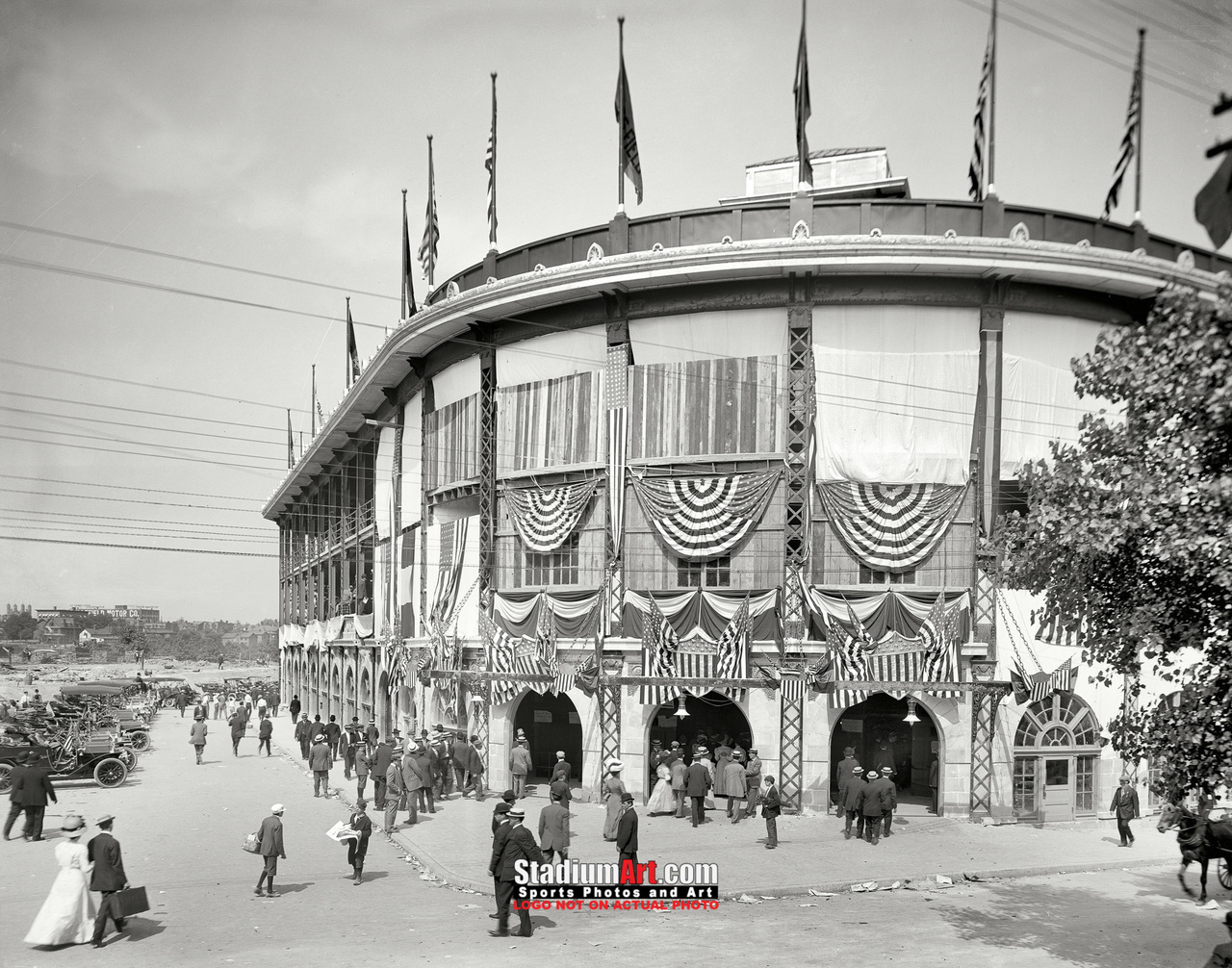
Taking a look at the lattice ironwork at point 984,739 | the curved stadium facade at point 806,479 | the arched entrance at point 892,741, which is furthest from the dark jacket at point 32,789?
the lattice ironwork at point 984,739

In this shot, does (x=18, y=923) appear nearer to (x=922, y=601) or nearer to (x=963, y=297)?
(x=922, y=601)

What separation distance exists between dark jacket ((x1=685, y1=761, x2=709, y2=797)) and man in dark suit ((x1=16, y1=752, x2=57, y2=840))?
12950mm

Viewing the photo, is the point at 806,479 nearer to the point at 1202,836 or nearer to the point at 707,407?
the point at 707,407

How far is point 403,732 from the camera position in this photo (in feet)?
123

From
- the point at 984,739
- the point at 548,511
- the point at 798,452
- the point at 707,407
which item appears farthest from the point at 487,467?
the point at 984,739

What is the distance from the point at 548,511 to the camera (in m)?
28.3

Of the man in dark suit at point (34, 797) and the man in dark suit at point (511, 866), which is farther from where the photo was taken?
the man in dark suit at point (34, 797)

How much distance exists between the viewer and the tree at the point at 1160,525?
1051cm

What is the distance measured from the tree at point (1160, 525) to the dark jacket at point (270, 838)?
11.8m

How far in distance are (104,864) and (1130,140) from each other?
90.4 feet

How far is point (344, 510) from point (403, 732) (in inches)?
650

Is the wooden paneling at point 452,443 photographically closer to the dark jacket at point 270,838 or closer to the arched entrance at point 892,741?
the arched entrance at point 892,741

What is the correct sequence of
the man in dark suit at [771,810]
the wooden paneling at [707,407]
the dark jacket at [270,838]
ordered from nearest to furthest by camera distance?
the dark jacket at [270,838] → the man in dark suit at [771,810] → the wooden paneling at [707,407]

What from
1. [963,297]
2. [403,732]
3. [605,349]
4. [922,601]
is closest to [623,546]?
[605,349]
